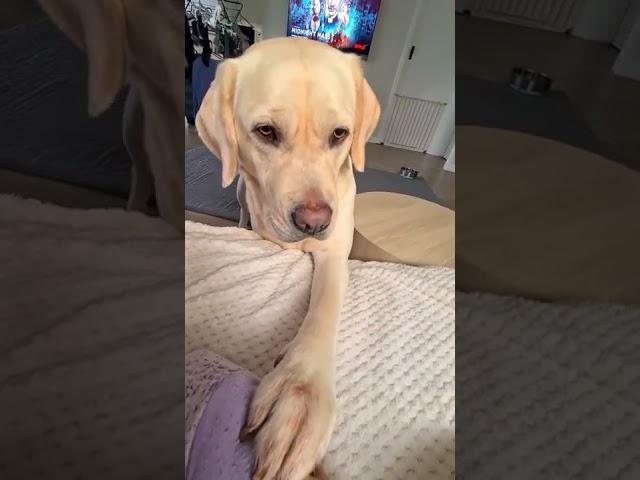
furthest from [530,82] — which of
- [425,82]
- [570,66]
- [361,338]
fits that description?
[361,338]

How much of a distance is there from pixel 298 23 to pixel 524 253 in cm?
21

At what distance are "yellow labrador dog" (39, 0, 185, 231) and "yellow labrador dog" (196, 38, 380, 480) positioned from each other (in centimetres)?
15

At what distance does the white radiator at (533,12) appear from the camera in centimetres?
15

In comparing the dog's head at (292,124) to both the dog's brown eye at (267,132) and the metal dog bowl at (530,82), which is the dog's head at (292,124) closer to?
the dog's brown eye at (267,132)

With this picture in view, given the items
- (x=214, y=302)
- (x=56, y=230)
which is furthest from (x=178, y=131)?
(x=214, y=302)

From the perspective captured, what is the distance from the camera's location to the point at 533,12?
16 centimetres

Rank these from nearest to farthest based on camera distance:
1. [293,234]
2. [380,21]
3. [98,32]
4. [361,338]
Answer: [98,32] → [380,21] → [293,234] → [361,338]

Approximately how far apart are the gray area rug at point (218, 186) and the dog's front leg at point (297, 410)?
159 mm

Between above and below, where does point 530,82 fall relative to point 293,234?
above

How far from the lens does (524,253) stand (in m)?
0.18

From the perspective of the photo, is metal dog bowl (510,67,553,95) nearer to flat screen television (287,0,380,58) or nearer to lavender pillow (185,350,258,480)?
flat screen television (287,0,380,58)

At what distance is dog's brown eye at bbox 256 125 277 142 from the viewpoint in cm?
30

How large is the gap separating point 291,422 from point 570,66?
283 millimetres

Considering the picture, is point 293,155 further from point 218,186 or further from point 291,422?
point 291,422
